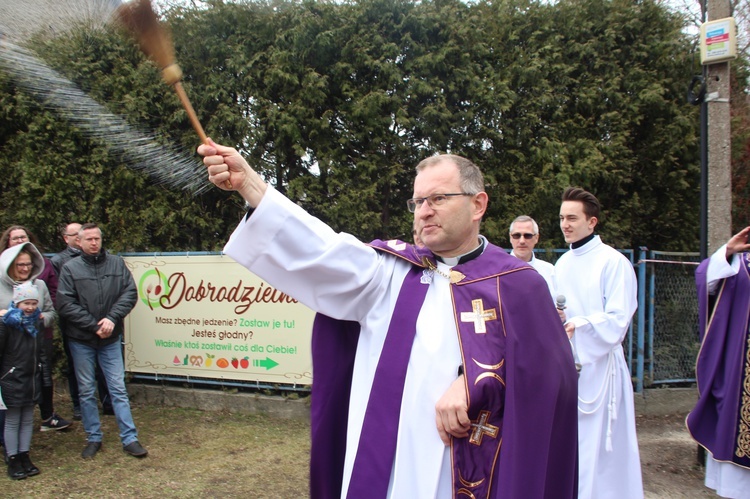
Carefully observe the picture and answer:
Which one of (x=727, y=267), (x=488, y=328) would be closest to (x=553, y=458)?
(x=488, y=328)

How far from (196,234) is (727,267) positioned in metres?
6.04

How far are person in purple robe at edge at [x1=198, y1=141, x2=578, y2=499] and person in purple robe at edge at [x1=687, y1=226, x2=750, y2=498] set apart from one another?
315 cm

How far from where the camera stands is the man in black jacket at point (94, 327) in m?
5.47

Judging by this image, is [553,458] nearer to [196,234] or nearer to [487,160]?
[487,160]

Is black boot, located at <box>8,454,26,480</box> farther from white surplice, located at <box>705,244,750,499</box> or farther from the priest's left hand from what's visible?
white surplice, located at <box>705,244,750,499</box>

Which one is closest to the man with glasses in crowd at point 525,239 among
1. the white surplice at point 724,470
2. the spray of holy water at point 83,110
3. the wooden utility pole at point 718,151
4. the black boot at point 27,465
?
the white surplice at point 724,470

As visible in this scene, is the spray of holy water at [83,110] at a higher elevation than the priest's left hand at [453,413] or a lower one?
higher

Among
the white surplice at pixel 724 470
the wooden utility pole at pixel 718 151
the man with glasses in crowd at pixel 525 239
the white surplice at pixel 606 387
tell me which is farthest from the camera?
the wooden utility pole at pixel 718 151

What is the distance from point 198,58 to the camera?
703cm

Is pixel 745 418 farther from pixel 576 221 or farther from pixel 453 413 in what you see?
pixel 453 413

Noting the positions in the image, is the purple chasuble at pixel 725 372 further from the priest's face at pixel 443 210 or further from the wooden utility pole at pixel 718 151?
the priest's face at pixel 443 210

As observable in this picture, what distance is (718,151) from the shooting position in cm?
577

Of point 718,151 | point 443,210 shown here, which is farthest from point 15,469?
point 718,151

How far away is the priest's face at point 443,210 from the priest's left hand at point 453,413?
57 centimetres
